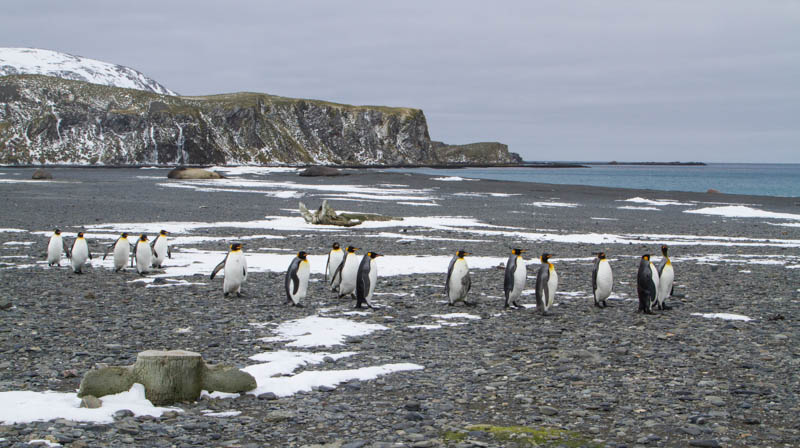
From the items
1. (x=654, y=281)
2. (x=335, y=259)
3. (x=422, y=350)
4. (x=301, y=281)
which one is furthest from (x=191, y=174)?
(x=422, y=350)

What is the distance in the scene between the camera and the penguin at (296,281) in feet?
39.0

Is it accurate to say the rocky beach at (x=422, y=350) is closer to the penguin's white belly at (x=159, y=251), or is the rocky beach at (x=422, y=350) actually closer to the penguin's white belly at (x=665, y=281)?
the penguin's white belly at (x=665, y=281)

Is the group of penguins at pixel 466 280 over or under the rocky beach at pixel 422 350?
over

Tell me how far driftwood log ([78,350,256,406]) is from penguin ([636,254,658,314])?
25.3ft

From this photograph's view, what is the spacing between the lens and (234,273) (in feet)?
41.2

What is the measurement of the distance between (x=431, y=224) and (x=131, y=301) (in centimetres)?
1701

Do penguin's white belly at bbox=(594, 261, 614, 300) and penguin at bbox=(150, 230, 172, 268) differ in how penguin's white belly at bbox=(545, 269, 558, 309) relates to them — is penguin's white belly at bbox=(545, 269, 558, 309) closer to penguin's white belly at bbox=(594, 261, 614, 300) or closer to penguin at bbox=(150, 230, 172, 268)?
penguin's white belly at bbox=(594, 261, 614, 300)

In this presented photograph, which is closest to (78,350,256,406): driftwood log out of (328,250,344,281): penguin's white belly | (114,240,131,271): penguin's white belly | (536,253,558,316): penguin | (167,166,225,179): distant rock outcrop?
(536,253,558,316): penguin

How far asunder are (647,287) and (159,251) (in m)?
10.6

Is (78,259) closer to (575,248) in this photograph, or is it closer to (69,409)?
(69,409)

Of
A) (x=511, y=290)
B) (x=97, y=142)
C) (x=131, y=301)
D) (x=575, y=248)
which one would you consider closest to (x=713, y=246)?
(x=575, y=248)

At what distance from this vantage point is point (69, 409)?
6.25 meters

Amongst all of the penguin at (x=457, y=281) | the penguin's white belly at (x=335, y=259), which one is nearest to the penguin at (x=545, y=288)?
the penguin at (x=457, y=281)

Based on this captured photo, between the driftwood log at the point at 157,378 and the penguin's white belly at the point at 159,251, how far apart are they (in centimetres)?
934
